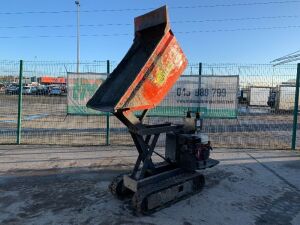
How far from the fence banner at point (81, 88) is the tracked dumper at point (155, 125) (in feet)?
14.3

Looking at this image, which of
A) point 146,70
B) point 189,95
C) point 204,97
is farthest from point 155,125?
point 204,97

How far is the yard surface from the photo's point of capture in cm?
494

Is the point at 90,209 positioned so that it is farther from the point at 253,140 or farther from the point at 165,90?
the point at 253,140

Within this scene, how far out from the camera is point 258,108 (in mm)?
12484

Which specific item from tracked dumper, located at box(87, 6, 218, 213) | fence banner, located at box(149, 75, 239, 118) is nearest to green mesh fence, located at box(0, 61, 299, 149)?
fence banner, located at box(149, 75, 239, 118)

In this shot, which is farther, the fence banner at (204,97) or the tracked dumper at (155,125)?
the fence banner at (204,97)

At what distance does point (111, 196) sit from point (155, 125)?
1474 millimetres

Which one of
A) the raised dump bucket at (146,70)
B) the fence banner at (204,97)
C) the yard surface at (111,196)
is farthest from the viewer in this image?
the fence banner at (204,97)

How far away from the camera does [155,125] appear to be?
5773mm

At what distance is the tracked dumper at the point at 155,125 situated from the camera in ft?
16.8

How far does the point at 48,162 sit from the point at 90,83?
3.04 m

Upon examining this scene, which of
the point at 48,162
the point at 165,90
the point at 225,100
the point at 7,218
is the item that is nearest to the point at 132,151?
the point at 48,162

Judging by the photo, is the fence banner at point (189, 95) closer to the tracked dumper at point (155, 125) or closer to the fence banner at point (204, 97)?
the fence banner at point (204, 97)

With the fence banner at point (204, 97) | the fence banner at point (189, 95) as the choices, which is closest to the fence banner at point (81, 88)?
the fence banner at point (189, 95)
